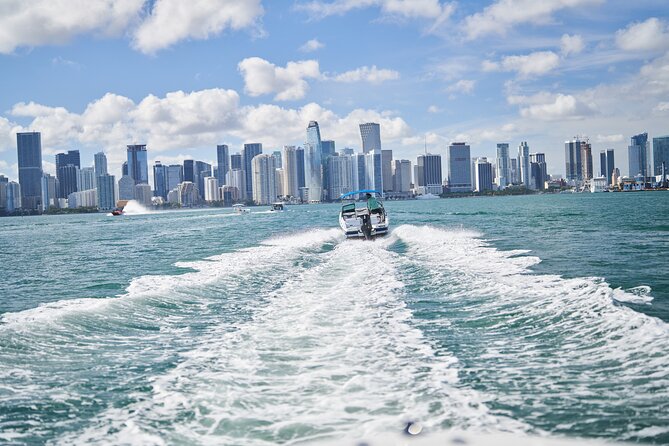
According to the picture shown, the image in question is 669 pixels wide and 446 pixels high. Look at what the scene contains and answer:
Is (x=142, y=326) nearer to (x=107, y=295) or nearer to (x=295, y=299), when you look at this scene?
(x=295, y=299)

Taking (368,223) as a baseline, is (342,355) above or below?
below

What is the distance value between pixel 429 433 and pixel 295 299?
9.90m

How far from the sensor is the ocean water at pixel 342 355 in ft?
23.1

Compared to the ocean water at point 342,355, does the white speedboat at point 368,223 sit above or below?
above

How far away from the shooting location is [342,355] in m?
10.1

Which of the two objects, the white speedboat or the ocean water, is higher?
the white speedboat

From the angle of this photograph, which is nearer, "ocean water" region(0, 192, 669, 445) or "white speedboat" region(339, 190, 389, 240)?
"ocean water" region(0, 192, 669, 445)

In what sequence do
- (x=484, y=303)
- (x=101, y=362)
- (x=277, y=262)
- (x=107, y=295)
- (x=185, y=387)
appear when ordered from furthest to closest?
(x=277, y=262), (x=107, y=295), (x=484, y=303), (x=101, y=362), (x=185, y=387)

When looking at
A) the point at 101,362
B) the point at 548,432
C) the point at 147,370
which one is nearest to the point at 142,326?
the point at 101,362

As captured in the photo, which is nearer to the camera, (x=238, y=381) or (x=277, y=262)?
(x=238, y=381)

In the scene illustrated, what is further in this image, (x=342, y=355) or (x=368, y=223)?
(x=368, y=223)

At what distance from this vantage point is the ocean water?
7.04 metres

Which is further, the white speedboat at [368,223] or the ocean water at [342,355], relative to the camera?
the white speedboat at [368,223]

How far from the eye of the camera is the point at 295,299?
53.1 feet
